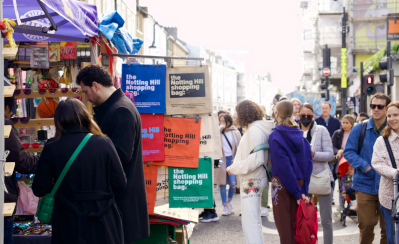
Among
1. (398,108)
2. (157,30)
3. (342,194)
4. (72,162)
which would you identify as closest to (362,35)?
(157,30)

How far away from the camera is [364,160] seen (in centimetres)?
520

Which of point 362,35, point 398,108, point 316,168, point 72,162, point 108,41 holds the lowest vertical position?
point 316,168

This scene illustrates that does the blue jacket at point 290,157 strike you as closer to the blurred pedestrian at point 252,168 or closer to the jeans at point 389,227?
the blurred pedestrian at point 252,168

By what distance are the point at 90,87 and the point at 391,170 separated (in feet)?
10.1

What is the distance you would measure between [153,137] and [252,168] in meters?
1.19

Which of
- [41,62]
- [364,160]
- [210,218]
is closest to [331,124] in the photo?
[210,218]

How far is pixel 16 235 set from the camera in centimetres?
473

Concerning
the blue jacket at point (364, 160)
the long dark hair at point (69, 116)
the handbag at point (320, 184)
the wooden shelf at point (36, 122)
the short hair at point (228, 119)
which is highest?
the long dark hair at point (69, 116)

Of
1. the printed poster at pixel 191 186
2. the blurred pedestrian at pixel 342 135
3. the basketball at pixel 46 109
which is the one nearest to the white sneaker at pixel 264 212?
the blurred pedestrian at pixel 342 135

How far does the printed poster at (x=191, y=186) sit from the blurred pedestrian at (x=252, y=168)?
13.8 inches

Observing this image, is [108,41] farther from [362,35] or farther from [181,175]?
[362,35]

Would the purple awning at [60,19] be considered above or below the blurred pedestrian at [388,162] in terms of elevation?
above

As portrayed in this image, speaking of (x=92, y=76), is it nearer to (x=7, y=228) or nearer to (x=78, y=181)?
(x=78, y=181)

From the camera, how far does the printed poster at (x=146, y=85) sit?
5.05m
